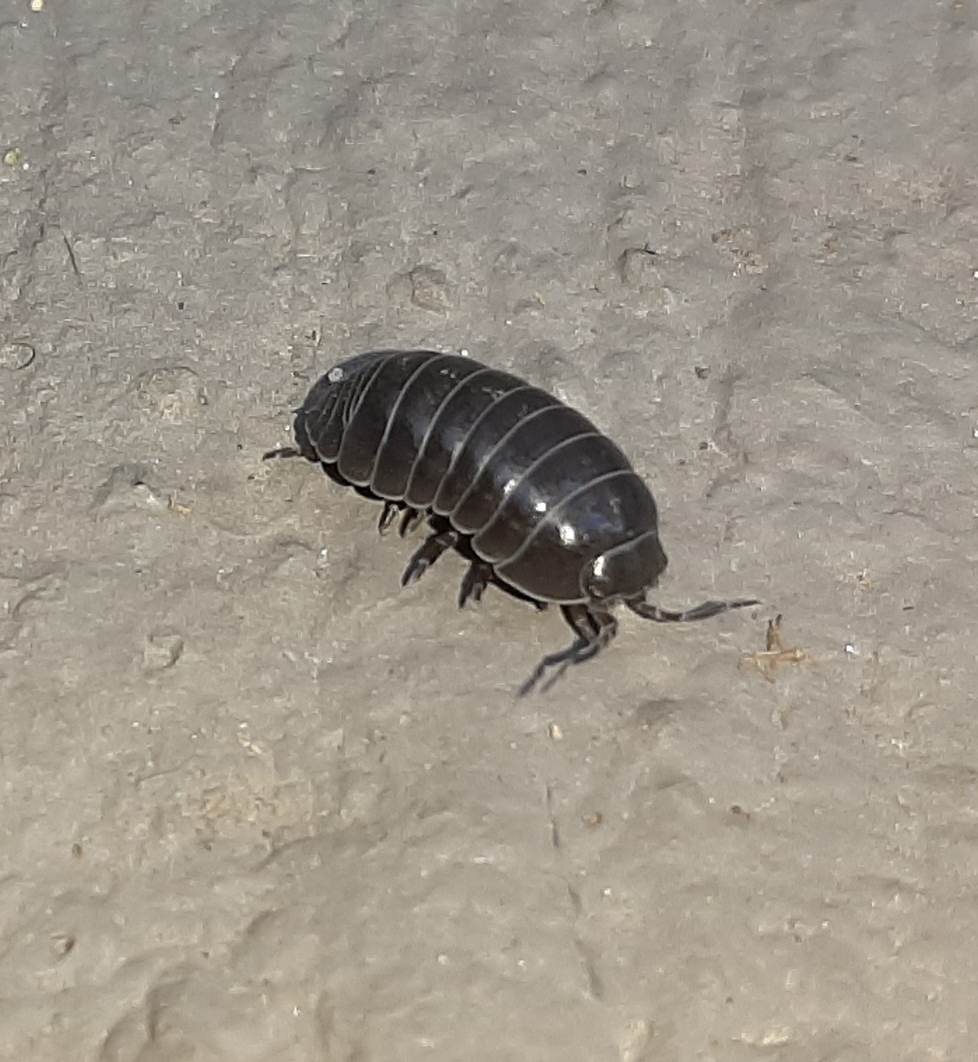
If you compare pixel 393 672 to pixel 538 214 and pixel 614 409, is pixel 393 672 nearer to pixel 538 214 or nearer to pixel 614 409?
pixel 614 409

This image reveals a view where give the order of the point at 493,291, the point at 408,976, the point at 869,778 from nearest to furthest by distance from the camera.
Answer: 1. the point at 408,976
2. the point at 869,778
3. the point at 493,291

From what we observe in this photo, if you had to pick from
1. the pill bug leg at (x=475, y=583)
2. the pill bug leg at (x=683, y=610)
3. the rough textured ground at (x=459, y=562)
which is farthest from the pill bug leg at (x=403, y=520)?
the pill bug leg at (x=683, y=610)

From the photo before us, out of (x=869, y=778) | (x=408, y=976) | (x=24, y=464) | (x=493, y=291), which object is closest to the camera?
(x=408, y=976)

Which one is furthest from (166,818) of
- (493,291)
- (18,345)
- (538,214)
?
(538,214)

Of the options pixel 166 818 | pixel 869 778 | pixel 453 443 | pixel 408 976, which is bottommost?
pixel 869 778

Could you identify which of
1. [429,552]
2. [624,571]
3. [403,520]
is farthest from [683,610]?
[403,520]

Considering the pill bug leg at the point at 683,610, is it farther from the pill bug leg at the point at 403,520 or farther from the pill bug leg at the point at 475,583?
the pill bug leg at the point at 403,520

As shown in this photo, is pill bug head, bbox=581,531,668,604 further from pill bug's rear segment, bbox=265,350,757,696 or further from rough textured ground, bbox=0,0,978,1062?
rough textured ground, bbox=0,0,978,1062
